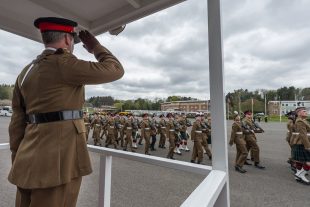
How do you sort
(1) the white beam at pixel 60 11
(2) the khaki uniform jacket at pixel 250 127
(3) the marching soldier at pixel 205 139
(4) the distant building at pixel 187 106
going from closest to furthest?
(1) the white beam at pixel 60 11, (2) the khaki uniform jacket at pixel 250 127, (3) the marching soldier at pixel 205 139, (4) the distant building at pixel 187 106

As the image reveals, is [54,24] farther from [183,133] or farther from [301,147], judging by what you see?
[183,133]

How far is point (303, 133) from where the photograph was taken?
590 centimetres

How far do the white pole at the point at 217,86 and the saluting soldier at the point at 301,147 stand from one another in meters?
5.45

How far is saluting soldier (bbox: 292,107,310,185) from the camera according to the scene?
5.87 meters

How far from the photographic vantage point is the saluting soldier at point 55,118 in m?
1.16

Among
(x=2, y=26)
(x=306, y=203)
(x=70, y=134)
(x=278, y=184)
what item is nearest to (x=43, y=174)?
(x=70, y=134)

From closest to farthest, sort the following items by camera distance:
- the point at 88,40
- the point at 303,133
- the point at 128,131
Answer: the point at 88,40
the point at 303,133
the point at 128,131

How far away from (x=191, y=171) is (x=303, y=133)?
5552mm

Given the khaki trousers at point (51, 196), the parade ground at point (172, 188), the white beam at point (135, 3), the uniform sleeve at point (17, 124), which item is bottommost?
the parade ground at point (172, 188)

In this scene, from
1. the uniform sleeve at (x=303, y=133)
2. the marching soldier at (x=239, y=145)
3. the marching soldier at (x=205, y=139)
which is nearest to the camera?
the uniform sleeve at (x=303, y=133)

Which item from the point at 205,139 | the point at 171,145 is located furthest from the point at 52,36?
the point at 171,145

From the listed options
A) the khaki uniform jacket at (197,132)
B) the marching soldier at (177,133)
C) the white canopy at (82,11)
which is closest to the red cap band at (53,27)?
the white canopy at (82,11)

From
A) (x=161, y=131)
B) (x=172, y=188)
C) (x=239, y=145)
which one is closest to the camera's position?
(x=172, y=188)

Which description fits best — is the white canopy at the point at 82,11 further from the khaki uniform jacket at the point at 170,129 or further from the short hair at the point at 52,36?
the khaki uniform jacket at the point at 170,129
